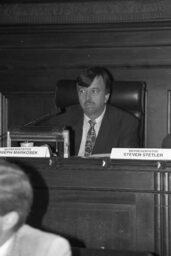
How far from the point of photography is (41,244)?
1.08m

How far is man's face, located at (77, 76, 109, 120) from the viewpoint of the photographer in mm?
3119

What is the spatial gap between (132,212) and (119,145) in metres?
0.97

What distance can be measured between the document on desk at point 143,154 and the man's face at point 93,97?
3.32 ft

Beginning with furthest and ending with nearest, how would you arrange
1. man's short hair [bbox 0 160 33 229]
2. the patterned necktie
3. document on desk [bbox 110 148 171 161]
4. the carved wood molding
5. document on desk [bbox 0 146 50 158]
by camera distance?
the carved wood molding, the patterned necktie, document on desk [bbox 0 146 50 158], document on desk [bbox 110 148 171 161], man's short hair [bbox 0 160 33 229]

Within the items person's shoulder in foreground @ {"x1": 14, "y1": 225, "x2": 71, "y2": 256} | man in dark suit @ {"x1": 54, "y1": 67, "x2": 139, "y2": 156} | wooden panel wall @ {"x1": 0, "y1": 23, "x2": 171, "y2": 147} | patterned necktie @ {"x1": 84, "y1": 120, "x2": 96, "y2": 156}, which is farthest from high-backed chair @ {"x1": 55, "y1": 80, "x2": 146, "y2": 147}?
person's shoulder in foreground @ {"x1": 14, "y1": 225, "x2": 71, "y2": 256}

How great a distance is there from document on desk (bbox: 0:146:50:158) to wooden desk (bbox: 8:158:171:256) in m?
0.03

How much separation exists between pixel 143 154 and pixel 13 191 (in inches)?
45.9

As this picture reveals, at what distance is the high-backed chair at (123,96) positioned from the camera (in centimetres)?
314

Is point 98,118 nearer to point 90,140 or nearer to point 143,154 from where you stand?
point 90,140

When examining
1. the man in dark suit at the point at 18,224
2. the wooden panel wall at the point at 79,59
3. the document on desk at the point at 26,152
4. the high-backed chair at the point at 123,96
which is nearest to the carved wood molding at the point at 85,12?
the wooden panel wall at the point at 79,59

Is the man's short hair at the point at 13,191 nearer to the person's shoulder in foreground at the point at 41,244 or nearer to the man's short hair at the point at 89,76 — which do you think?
the person's shoulder in foreground at the point at 41,244

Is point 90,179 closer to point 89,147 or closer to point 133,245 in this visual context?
point 133,245

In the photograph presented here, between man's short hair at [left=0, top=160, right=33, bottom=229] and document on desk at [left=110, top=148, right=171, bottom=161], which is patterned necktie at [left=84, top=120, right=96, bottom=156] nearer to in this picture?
document on desk at [left=110, top=148, right=171, bottom=161]

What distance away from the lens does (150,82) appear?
3877mm
